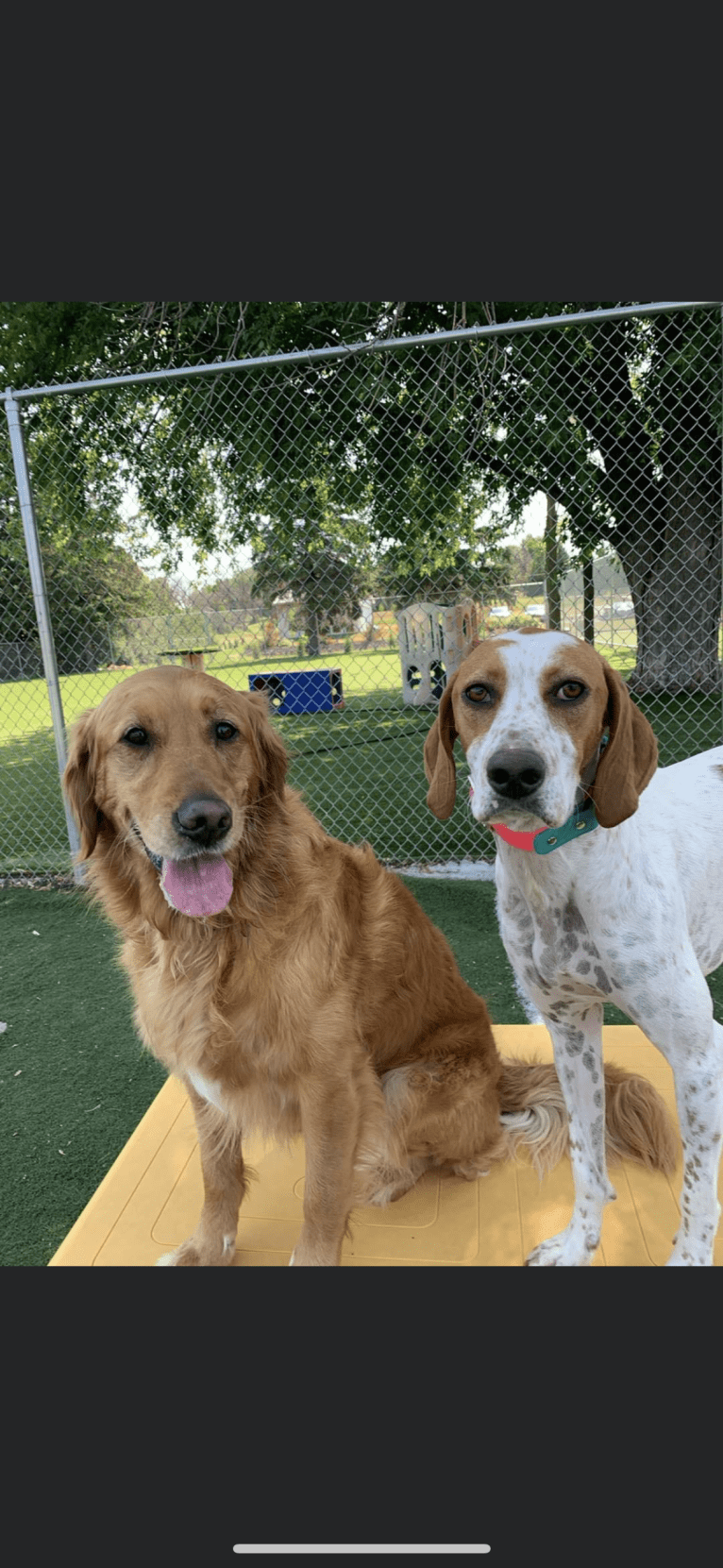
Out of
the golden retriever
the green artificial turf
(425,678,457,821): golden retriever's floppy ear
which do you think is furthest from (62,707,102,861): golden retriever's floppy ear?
the green artificial turf

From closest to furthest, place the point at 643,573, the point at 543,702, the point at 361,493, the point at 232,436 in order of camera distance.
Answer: the point at 543,702, the point at 232,436, the point at 361,493, the point at 643,573

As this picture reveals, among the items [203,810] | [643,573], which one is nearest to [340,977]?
[203,810]

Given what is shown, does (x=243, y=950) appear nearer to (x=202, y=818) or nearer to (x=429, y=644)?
(x=202, y=818)

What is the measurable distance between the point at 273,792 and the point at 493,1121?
1.22 meters

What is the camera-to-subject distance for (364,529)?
709cm

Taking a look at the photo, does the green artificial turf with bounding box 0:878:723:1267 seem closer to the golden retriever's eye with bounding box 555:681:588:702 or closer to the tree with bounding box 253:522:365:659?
the golden retriever's eye with bounding box 555:681:588:702

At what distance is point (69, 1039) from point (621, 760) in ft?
9.87

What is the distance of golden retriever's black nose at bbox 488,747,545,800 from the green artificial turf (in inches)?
77.5

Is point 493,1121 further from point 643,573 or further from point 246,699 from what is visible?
point 643,573

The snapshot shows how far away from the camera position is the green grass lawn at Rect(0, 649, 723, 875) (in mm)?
6117

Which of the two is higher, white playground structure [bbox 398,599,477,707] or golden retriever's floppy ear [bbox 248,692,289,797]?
golden retriever's floppy ear [bbox 248,692,289,797]

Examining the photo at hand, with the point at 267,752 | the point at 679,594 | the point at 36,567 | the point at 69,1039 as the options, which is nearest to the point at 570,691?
the point at 267,752

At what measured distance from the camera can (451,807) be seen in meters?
2.07

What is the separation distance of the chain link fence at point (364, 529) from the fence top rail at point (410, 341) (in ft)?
0.06
